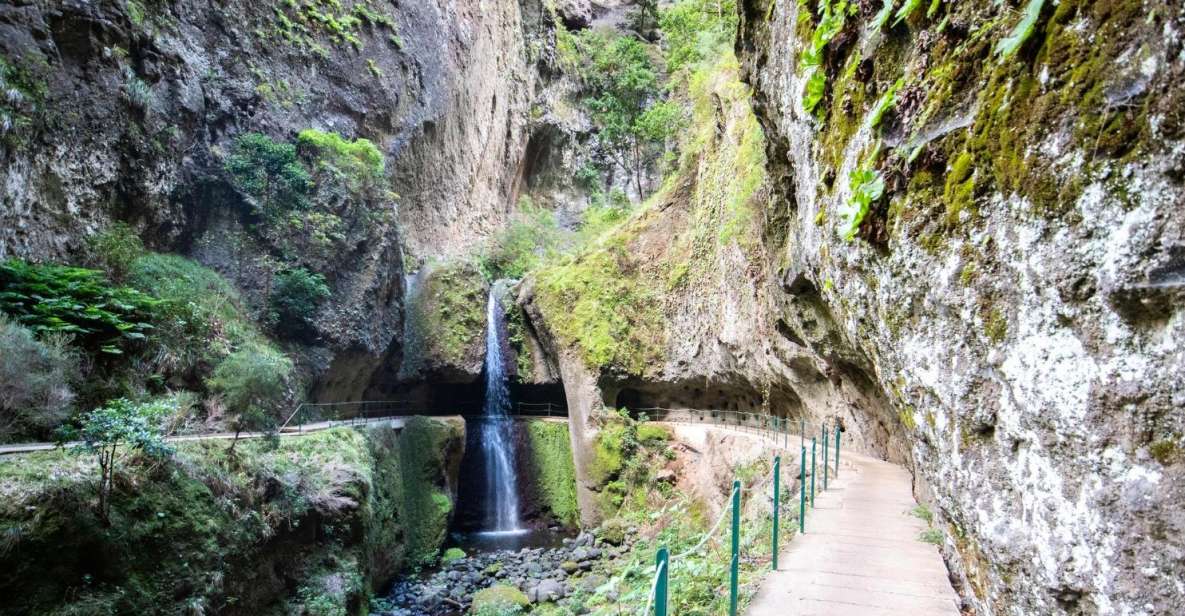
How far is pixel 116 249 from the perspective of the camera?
37.6ft

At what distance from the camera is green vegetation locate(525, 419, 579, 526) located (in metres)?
19.9

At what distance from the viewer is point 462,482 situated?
2011 centimetres

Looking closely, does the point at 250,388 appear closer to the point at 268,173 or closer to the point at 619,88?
the point at 268,173

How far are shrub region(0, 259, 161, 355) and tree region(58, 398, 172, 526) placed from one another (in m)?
2.75

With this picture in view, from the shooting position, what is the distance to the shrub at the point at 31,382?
7445 millimetres

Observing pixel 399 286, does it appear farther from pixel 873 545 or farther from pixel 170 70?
pixel 873 545

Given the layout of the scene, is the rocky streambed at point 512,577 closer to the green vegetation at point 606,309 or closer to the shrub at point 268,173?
the green vegetation at point 606,309

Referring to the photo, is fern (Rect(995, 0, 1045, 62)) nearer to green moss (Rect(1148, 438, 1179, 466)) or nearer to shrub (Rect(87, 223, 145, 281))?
green moss (Rect(1148, 438, 1179, 466))

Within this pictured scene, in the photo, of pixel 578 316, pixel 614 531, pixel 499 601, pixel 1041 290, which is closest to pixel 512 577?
pixel 499 601

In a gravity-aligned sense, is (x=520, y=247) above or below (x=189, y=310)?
above

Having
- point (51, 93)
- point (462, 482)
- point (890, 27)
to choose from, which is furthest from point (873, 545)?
point (462, 482)

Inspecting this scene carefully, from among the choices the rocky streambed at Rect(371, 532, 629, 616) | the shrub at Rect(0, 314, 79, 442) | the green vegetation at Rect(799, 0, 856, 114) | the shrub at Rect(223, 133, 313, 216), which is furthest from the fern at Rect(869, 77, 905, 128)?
the shrub at Rect(223, 133, 313, 216)

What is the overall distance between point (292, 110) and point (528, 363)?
1139 centimetres

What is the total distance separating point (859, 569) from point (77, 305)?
11.5 meters
